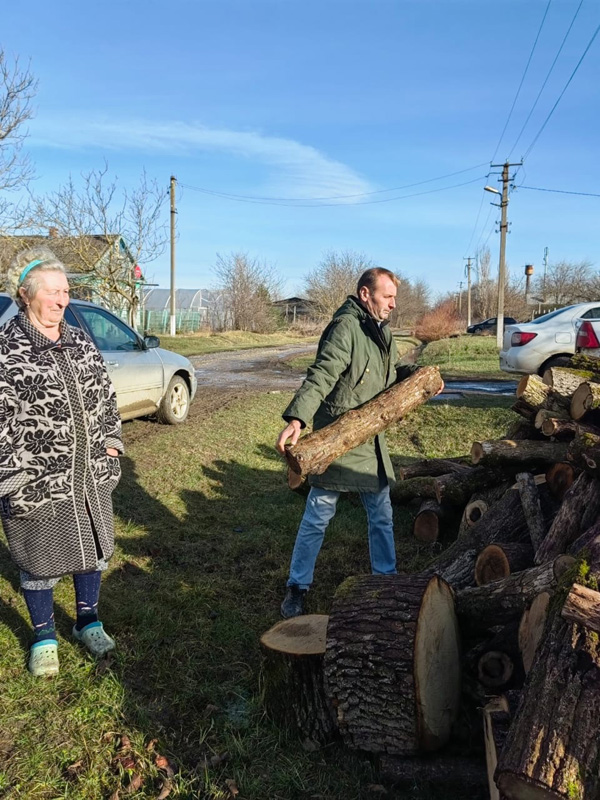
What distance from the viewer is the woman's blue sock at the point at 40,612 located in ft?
9.96

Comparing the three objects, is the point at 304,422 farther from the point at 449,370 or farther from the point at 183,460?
the point at 449,370

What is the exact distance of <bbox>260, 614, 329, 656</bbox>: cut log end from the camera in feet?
8.66

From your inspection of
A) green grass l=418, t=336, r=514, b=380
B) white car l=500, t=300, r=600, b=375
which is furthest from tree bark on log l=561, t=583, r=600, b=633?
green grass l=418, t=336, r=514, b=380

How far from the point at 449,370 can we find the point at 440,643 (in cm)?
1414

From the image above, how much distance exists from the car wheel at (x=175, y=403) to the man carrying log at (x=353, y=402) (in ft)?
16.4

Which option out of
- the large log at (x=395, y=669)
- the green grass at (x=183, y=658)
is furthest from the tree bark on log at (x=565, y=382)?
the large log at (x=395, y=669)

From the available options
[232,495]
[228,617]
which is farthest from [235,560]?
[232,495]

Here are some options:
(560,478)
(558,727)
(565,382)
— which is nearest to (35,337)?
(558,727)

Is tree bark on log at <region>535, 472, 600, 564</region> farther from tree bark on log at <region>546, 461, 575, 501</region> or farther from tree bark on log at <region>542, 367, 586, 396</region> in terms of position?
tree bark on log at <region>542, 367, 586, 396</region>

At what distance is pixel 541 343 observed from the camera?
11.0m

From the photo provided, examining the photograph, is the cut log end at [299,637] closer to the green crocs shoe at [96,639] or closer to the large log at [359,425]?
the large log at [359,425]

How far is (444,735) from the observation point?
2414 millimetres

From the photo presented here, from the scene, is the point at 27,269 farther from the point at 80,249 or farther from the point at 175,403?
the point at 80,249

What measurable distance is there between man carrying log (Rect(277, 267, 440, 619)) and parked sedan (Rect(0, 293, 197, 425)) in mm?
3975
